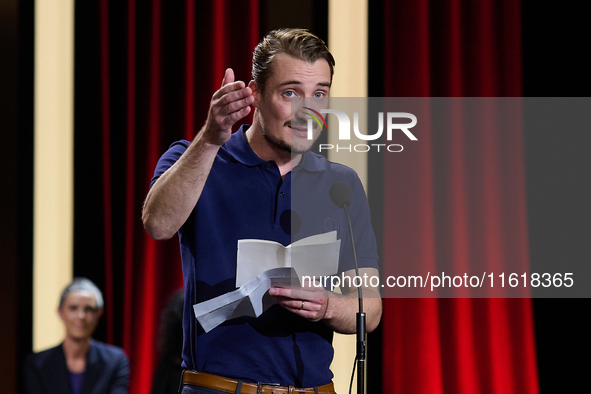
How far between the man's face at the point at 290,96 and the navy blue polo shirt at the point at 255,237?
64 mm

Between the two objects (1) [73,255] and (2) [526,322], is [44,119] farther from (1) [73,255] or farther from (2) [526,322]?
(2) [526,322]

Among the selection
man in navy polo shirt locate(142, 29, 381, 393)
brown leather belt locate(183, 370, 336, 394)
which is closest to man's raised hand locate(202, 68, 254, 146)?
man in navy polo shirt locate(142, 29, 381, 393)

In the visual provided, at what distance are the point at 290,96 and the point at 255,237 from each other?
39 centimetres

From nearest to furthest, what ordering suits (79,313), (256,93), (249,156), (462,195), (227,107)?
(227,107) < (249,156) < (256,93) < (462,195) < (79,313)

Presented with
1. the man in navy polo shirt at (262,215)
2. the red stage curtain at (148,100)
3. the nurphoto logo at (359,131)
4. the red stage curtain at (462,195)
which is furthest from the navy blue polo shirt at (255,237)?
the red stage curtain at (148,100)

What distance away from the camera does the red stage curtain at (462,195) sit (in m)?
2.14

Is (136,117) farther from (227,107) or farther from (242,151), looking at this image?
(227,107)

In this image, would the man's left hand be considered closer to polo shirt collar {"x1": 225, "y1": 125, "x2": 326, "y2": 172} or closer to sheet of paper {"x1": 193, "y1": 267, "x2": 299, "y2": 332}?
sheet of paper {"x1": 193, "y1": 267, "x2": 299, "y2": 332}

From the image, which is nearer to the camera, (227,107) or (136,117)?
(227,107)

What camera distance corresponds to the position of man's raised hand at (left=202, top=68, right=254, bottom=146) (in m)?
1.11

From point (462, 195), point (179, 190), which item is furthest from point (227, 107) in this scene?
point (462, 195)

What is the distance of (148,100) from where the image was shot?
2.89 m
